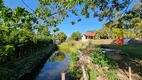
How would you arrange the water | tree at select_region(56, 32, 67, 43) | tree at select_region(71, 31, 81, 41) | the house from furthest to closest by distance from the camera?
tree at select_region(71, 31, 81, 41), tree at select_region(56, 32, 67, 43), the house, the water

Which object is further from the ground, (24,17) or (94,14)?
(94,14)

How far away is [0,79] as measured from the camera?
1091 cm

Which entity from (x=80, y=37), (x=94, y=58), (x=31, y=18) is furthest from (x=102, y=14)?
(x=80, y=37)

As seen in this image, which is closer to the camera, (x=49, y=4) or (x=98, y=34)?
(x=49, y=4)

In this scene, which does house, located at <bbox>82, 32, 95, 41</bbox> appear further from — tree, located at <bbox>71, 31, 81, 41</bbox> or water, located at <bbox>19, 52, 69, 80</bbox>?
water, located at <bbox>19, 52, 69, 80</bbox>

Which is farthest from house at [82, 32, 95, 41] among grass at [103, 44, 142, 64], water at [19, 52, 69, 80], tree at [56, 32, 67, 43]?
water at [19, 52, 69, 80]

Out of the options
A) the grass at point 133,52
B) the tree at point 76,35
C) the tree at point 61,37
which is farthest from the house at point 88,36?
the grass at point 133,52

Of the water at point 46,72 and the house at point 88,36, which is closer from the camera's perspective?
the water at point 46,72

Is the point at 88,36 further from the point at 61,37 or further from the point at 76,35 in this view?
the point at 61,37

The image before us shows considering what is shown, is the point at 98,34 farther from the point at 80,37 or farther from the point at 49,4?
the point at 49,4

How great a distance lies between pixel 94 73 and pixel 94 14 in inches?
149

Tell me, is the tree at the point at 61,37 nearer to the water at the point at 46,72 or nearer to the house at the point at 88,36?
the house at the point at 88,36

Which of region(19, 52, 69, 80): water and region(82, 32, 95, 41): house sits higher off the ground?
region(82, 32, 95, 41): house

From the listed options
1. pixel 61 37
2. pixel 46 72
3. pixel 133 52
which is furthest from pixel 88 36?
pixel 46 72
